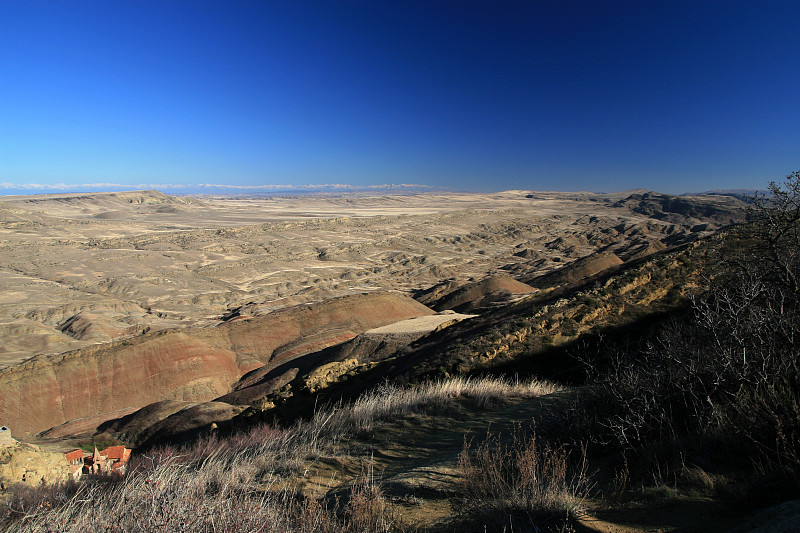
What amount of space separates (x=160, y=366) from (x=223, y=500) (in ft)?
79.2

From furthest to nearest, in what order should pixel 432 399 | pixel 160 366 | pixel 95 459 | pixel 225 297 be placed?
pixel 225 297, pixel 160 366, pixel 95 459, pixel 432 399

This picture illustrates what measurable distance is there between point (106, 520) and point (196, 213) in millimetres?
155444

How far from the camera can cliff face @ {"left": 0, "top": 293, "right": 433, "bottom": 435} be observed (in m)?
19.8

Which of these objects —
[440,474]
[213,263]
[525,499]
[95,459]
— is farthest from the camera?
[213,263]

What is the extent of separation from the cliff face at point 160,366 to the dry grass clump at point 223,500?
1896 cm

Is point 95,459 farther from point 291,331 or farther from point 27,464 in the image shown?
point 291,331

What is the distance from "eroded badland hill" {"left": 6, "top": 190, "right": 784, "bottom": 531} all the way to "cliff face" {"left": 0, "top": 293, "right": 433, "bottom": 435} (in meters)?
0.08

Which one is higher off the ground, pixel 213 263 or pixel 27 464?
pixel 27 464

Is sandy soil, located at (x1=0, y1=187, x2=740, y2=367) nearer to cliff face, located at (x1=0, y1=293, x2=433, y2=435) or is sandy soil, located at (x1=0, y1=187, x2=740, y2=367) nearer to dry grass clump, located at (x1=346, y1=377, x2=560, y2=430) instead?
cliff face, located at (x1=0, y1=293, x2=433, y2=435)

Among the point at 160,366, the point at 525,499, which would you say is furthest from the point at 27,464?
the point at 160,366

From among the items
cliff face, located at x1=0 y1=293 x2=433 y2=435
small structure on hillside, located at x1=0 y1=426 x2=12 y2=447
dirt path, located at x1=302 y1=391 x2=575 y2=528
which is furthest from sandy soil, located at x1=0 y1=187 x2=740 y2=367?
dirt path, located at x1=302 y1=391 x2=575 y2=528

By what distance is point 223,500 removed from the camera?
302 cm

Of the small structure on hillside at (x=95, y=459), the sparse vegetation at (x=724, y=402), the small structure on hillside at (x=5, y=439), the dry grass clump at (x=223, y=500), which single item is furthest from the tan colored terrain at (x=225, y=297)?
the sparse vegetation at (x=724, y=402)

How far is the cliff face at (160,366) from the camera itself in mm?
19812
